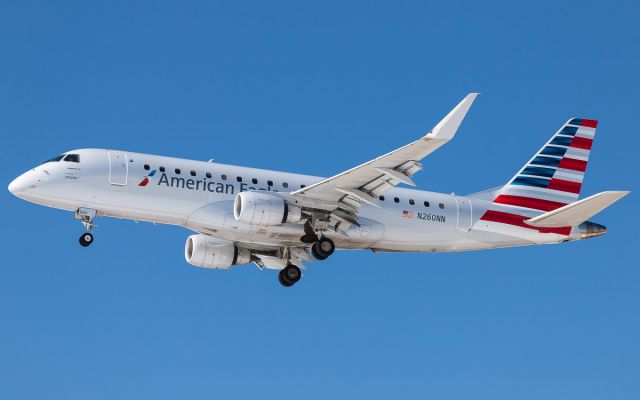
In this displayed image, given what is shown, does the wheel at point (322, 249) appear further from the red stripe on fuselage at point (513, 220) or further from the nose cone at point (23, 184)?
the nose cone at point (23, 184)

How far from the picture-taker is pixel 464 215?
1940 inches

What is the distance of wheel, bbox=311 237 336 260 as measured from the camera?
46.7m

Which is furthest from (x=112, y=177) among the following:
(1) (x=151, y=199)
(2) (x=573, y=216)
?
(2) (x=573, y=216)

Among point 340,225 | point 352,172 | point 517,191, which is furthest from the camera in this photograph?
point 517,191

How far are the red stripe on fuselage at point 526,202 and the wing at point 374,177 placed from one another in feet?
22.9

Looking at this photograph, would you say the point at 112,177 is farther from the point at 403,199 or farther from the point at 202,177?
the point at 403,199

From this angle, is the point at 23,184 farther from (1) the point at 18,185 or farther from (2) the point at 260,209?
(2) the point at 260,209

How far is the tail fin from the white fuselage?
3274 millimetres

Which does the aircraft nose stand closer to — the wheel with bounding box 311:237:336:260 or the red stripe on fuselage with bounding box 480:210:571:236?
the wheel with bounding box 311:237:336:260

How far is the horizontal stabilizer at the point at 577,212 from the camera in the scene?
148ft

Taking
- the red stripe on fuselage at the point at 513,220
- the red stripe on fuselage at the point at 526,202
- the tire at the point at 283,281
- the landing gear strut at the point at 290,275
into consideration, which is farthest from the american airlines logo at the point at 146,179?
the red stripe on fuselage at the point at 526,202

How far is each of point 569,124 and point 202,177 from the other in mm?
17797

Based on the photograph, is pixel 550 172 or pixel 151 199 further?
pixel 550 172

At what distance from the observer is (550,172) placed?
171 ft
